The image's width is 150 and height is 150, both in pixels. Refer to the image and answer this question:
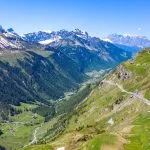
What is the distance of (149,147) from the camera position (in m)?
154

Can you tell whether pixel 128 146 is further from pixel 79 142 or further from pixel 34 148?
pixel 34 148

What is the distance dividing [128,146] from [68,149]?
21945 mm

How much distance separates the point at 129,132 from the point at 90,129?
2126cm

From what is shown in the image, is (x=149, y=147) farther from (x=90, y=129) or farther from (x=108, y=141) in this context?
(x=90, y=129)

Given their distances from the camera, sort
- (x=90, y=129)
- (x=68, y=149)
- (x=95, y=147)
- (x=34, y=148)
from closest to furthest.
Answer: (x=95, y=147)
(x=68, y=149)
(x=34, y=148)
(x=90, y=129)

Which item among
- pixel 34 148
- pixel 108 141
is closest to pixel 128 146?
pixel 108 141

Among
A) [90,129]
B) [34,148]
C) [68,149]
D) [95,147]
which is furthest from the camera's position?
[90,129]

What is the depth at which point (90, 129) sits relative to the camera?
190 metres

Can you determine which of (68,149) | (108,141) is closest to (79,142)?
(68,149)

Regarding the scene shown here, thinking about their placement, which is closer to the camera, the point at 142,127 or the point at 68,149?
the point at 68,149

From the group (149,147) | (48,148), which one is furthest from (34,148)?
(149,147)

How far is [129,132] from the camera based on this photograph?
17638 cm

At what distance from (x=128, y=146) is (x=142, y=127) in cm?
4537

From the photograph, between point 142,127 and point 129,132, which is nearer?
point 129,132
